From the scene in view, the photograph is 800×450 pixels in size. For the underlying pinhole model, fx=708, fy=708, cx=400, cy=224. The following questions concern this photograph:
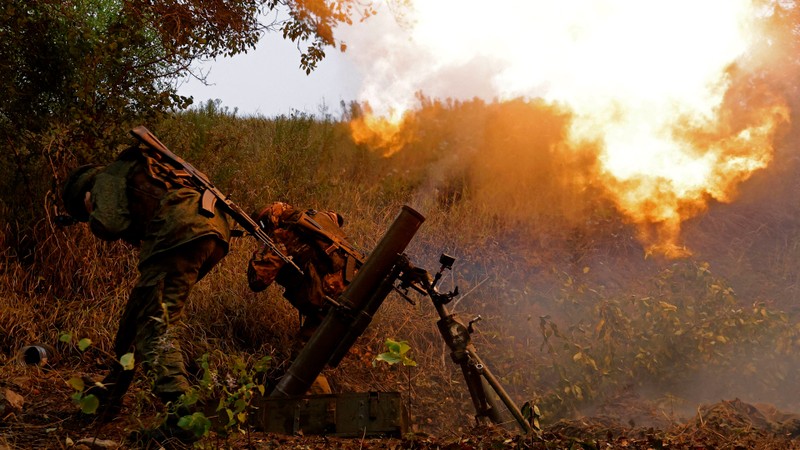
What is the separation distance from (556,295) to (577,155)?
2.80 meters

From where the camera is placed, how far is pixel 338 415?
4723 millimetres

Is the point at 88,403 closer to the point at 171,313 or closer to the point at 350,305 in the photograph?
the point at 171,313

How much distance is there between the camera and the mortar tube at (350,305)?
16.1 ft

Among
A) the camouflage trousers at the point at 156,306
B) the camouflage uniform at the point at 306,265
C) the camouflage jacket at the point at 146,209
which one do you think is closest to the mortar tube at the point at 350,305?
the camouflage uniform at the point at 306,265

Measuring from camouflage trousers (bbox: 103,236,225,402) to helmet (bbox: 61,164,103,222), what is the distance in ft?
2.46

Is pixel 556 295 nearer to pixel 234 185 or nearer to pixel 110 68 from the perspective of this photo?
pixel 234 185

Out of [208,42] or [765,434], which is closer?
[765,434]

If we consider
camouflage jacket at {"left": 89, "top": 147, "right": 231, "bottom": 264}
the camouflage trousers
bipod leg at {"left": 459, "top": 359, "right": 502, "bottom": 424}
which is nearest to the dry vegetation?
bipod leg at {"left": 459, "top": 359, "right": 502, "bottom": 424}

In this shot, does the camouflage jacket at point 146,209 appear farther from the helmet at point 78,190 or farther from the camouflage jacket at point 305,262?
the camouflage jacket at point 305,262

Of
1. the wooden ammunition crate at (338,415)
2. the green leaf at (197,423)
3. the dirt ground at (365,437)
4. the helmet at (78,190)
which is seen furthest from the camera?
the helmet at (78,190)

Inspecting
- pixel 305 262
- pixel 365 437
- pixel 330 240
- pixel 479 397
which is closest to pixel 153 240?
pixel 305 262

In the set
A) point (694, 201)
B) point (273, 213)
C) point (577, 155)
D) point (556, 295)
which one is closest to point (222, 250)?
point (273, 213)

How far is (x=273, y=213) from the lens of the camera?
5625 millimetres

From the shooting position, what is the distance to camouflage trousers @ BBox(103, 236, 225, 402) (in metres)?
4.28
